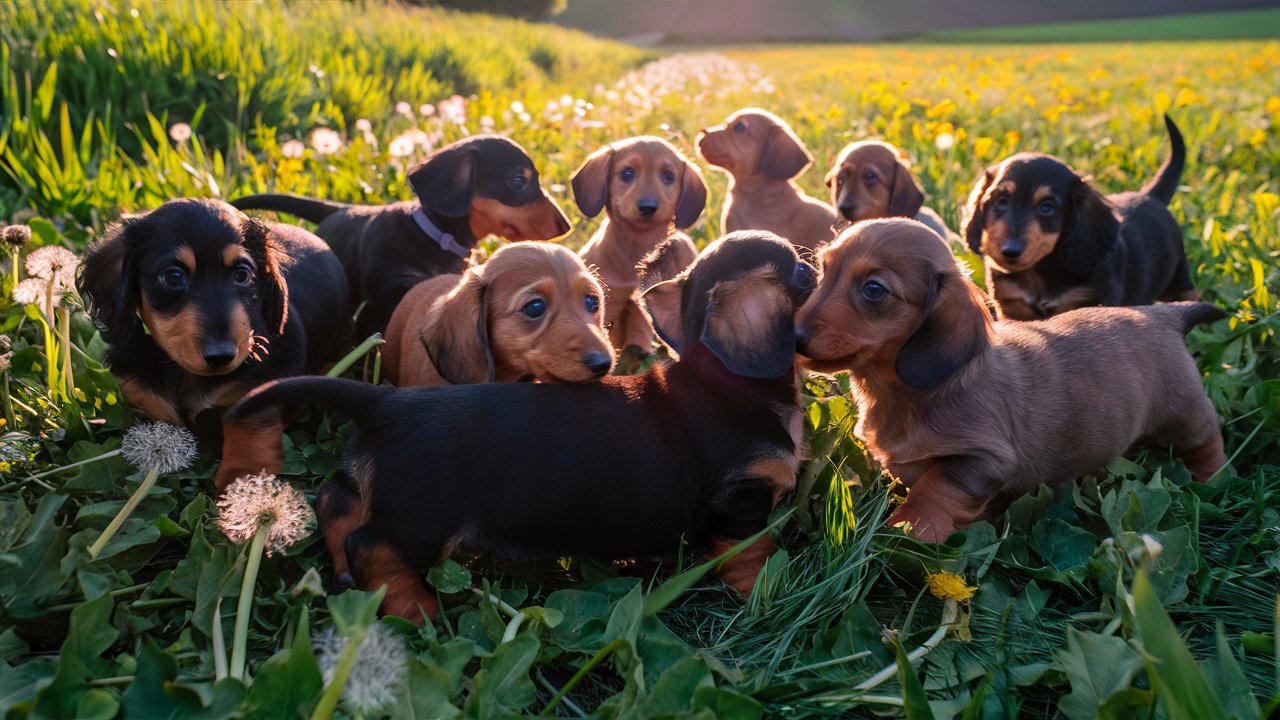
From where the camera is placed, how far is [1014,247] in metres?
4.65

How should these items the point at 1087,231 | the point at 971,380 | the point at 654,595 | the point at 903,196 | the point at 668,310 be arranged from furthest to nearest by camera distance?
the point at 903,196 → the point at 1087,231 → the point at 971,380 → the point at 668,310 → the point at 654,595

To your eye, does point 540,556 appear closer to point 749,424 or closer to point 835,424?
point 749,424

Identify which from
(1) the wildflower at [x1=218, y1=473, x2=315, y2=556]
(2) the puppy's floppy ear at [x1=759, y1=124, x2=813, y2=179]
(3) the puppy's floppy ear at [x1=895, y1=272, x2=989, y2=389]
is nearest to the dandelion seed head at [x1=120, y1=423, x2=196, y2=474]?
(1) the wildflower at [x1=218, y1=473, x2=315, y2=556]

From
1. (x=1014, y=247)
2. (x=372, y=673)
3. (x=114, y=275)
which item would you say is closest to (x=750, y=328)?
(x=372, y=673)

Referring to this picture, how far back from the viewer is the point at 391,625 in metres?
2.58

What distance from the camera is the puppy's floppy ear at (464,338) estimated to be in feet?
11.3

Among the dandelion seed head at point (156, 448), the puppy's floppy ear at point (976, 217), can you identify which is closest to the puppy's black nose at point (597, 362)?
the dandelion seed head at point (156, 448)

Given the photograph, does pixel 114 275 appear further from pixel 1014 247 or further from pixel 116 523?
pixel 1014 247

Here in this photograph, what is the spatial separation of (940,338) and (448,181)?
9.00 ft

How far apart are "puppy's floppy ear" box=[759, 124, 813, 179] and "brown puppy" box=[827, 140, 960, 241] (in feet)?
0.91

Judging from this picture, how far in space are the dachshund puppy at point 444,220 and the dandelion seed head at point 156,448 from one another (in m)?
1.92

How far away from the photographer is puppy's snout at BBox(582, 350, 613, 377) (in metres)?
3.16

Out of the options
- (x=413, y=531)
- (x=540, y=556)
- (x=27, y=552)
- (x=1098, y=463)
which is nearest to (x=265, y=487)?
(x=413, y=531)

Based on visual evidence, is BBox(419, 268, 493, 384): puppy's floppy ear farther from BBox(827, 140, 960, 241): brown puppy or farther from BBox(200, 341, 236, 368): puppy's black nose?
BBox(827, 140, 960, 241): brown puppy
